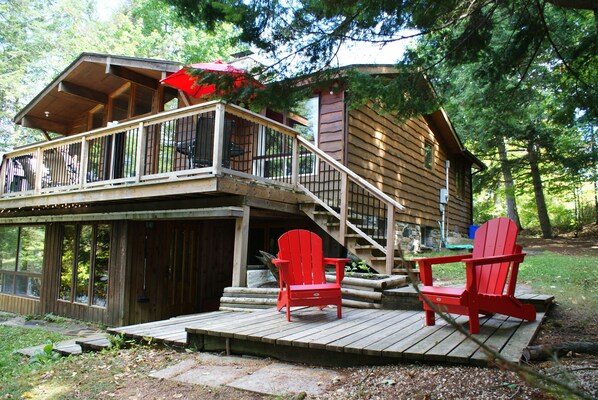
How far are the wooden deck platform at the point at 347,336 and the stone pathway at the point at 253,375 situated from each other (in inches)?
5.7

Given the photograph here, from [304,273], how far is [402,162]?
6.99 meters

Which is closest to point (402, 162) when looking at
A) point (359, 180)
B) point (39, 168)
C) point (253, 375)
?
point (359, 180)

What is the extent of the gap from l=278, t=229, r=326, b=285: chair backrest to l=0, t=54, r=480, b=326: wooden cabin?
1.30 m

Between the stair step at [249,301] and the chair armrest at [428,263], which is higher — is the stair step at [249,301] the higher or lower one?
the lower one

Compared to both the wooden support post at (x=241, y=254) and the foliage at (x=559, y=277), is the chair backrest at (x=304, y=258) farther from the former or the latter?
the foliage at (x=559, y=277)

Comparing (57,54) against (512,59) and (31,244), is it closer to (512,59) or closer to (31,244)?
(31,244)

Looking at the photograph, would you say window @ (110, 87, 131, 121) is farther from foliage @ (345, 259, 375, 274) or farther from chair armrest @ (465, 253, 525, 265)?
chair armrest @ (465, 253, 525, 265)

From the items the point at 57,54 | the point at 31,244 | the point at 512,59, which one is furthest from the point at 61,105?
the point at 57,54

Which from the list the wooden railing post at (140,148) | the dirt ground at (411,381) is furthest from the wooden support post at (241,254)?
the dirt ground at (411,381)

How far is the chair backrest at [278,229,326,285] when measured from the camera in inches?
202

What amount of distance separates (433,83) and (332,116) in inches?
159

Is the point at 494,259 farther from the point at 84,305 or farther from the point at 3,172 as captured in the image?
the point at 3,172

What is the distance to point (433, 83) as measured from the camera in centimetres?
482

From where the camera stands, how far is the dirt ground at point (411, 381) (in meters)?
2.56
